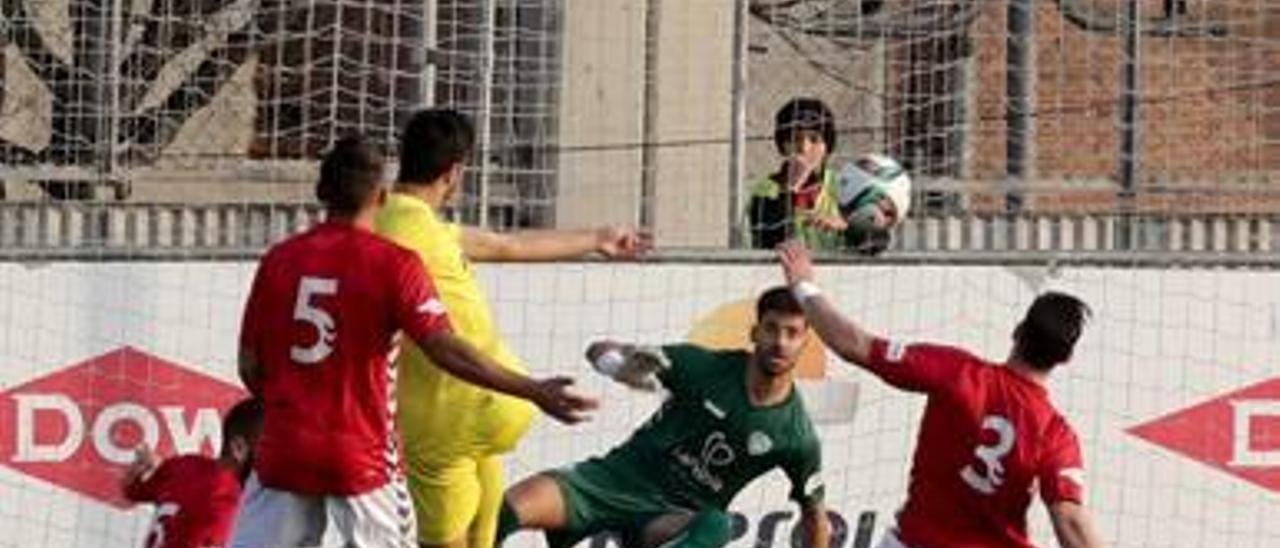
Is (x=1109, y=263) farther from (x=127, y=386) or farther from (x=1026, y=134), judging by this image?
(x=127, y=386)

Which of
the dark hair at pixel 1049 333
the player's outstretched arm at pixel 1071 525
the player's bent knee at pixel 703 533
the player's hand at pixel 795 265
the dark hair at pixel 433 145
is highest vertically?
the dark hair at pixel 433 145

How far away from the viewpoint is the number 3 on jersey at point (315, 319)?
10414mm

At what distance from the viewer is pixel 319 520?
34.7 ft

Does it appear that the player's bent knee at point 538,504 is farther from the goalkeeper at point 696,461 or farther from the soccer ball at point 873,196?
the soccer ball at point 873,196

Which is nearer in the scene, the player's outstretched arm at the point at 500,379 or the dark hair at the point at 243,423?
the player's outstretched arm at the point at 500,379

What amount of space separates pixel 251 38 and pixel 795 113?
2280 millimetres

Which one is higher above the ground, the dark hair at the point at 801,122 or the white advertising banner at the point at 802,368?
the dark hair at the point at 801,122

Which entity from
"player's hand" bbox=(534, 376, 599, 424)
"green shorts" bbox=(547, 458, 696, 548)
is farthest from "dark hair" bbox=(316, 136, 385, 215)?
"green shorts" bbox=(547, 458, 696, 548)

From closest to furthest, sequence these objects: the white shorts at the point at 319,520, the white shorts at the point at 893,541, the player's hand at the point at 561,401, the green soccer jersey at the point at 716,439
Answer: the player's hand at the point at 561,401 < the white shorts at the point at 319,520 < the white shorts at the point at 893,541 < the green soccer jersey at the point at 716,439

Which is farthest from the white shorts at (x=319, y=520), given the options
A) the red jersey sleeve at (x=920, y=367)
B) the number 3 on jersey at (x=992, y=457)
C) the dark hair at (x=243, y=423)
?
the number 3 on jersey at (x=992, y=457)

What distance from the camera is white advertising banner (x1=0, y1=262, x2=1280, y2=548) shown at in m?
14.1

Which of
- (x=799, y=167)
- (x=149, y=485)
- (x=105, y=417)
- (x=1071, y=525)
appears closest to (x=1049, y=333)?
(x=1071, y=525)

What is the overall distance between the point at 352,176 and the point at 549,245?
84.9 inches

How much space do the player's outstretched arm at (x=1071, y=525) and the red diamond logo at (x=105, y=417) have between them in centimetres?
427
